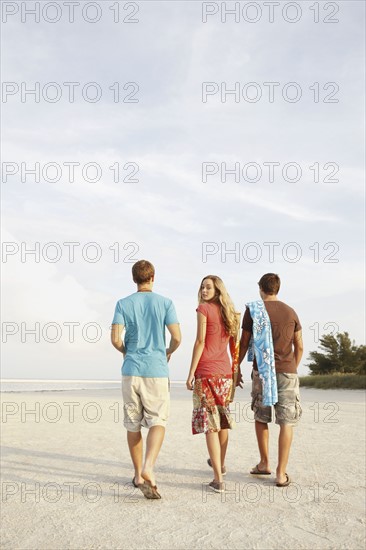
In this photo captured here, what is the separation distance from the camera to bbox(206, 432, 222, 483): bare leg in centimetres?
618

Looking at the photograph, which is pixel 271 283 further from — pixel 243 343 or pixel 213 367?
pixel 213 367

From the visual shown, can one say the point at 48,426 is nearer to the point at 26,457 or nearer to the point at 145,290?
the point at 26,457

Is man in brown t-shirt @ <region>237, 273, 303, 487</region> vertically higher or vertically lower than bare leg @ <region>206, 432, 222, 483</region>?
higher

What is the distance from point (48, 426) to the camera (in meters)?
12.5

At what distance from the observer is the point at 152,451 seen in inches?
235

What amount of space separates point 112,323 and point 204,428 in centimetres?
141

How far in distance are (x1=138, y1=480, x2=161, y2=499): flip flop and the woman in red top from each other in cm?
68

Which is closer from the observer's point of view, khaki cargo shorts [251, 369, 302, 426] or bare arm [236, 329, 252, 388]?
khaki cargo shorts [251, 369, 302, 426]

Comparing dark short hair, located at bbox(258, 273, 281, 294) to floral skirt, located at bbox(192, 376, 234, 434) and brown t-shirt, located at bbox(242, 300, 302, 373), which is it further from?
floral skirt, located at bbox(192, 376, 234, 434)

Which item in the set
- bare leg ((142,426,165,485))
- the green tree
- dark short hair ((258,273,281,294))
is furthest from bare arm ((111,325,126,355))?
the green tree

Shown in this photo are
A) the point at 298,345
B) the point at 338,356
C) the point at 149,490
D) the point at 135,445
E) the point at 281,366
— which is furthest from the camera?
the point at 338,356

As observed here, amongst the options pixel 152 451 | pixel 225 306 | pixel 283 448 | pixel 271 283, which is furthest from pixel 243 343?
pixel 152 451

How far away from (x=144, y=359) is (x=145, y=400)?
406 millimetres

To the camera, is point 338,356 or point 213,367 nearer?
point 213,367
